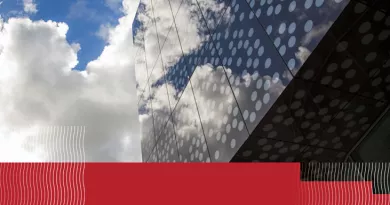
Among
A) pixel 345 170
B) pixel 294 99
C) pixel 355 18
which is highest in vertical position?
pixel 355 18

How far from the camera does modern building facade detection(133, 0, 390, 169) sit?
38.5ft

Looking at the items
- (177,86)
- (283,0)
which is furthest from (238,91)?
(177,86)

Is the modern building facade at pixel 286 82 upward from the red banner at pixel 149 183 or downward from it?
upward

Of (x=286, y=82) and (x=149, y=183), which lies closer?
(x=149, y=183)

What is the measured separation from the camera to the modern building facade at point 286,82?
1173cm

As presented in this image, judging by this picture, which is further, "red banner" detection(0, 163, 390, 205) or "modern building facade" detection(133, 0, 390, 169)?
"modern building facade" detection(133, 0, 390, 169)

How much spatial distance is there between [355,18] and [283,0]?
257cm

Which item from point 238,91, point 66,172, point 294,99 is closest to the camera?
point 66,172

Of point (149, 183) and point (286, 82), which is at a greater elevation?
point (286, 82)

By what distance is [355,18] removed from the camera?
1118cm

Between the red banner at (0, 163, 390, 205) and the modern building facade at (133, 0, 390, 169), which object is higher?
the modern building facade at (133, 0, 390, 169)

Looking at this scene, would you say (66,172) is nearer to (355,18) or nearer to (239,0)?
(355,18)

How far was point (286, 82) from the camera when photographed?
40.2 feet

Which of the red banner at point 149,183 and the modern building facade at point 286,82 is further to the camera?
the modern building facade at point 286,82
